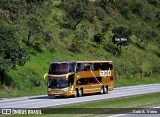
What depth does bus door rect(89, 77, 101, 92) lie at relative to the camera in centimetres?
4027

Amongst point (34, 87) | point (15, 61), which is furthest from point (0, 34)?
point (34, 87)

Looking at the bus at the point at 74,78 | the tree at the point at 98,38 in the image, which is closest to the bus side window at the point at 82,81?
the bus at the point at 74,78

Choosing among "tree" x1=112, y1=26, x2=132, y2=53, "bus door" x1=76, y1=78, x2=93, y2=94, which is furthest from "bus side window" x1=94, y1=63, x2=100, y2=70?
"tree" x1=112, y1=26, x2=132, y2=53

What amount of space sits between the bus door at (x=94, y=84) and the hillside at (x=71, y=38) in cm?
646

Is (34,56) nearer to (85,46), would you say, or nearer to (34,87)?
(34,87)

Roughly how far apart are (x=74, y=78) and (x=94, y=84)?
3.96m

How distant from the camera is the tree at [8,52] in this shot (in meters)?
41.5

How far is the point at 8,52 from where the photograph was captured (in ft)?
139

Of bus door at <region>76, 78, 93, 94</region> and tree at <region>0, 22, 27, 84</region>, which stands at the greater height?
tree at <region>0, 22, 27, 84</region>

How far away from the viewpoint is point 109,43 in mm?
74250

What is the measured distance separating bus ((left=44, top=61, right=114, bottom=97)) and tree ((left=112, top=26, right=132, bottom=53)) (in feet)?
105

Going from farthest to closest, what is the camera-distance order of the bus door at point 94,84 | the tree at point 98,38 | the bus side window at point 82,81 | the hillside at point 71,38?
the tree at point 98,38 < the hillside at point 71,38 < the bus door at point 94,84 < the bus side window at point 82,81

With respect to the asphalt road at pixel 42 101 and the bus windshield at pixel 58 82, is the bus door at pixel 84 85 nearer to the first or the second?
the asphalt road at pixel 42 101

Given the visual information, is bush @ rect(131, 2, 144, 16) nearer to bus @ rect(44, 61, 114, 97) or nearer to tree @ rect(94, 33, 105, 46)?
tree @ rect(94, 33, 105, 46)
